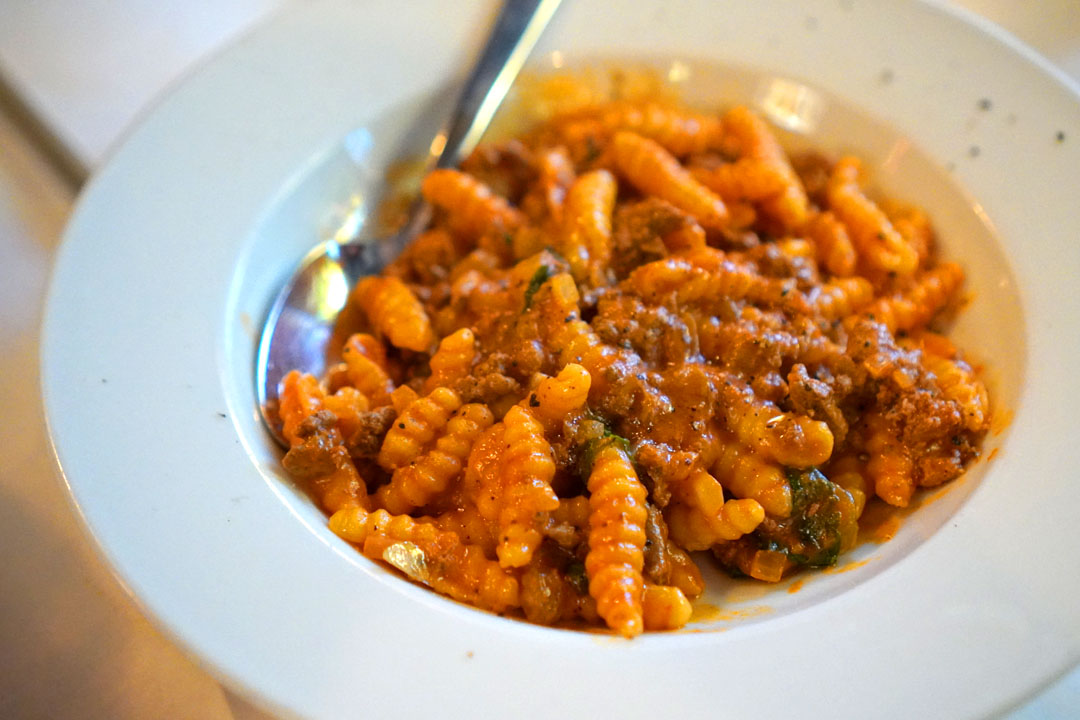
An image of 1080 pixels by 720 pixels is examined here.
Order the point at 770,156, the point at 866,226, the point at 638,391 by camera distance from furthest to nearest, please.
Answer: the point at 770,156 → the point at 866,226 → the point at 638,391

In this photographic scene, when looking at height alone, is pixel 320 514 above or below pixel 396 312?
below

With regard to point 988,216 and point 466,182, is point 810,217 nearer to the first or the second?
point 988,216

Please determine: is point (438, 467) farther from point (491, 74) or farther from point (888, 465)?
point (491, 74)

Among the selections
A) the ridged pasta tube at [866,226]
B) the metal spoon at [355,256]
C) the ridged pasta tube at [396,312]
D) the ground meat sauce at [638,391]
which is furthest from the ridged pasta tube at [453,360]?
the ridged pasta tube at [866,226]

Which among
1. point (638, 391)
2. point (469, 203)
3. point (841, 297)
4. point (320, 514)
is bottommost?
point (320, 514)

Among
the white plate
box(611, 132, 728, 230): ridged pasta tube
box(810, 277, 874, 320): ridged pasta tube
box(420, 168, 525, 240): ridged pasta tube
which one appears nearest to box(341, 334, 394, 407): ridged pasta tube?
the white plate

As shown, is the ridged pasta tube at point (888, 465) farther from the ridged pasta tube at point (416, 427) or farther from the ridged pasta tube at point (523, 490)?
the ridged pasta tube at point (416, 427)

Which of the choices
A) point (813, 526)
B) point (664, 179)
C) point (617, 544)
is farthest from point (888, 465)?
point (664, 179)

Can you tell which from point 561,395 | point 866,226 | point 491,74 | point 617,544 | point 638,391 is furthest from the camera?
point 491,74

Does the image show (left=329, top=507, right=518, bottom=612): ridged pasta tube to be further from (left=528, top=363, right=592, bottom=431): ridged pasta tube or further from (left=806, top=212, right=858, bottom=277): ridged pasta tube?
(left=806, top=212, right=858, bottom=277): ridged pasta tube
